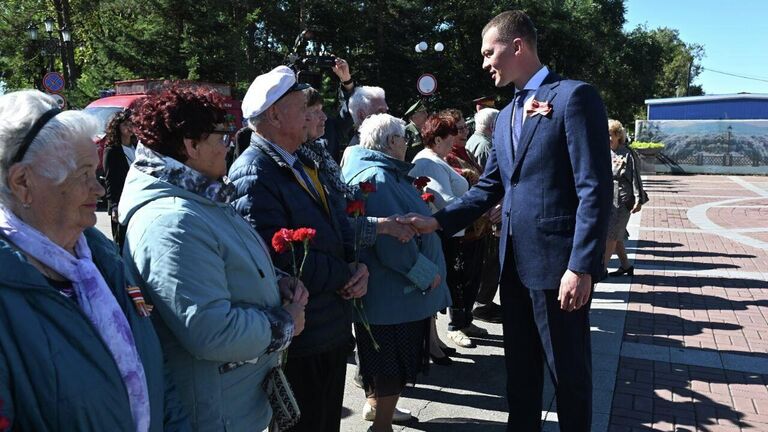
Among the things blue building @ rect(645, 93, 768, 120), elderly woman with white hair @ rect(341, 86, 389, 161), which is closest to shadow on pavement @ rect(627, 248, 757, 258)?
elderly woman with white hair @ rect(341, 86, 389, 161)

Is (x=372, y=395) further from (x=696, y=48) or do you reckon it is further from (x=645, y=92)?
(x=696, y=48)

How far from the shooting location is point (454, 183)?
4641mm

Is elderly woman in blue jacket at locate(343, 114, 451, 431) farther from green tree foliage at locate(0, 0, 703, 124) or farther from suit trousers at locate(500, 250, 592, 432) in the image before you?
green tree foliage at locate(0, 0, 703, 124)

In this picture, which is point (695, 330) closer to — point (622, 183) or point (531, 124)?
point (622, 183)

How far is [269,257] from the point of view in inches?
84.6

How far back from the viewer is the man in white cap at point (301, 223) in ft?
8.05

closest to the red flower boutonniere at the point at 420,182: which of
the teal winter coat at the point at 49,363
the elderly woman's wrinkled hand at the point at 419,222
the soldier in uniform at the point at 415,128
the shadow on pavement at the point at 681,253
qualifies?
the elderly woman's wrinkled hand at the point at 419,222

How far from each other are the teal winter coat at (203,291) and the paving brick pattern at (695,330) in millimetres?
2551

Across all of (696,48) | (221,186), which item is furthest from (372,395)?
(696,48)

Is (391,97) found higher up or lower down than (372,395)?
higher up

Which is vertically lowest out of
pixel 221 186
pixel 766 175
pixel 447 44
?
pixel 766 175

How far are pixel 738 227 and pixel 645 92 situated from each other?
27.9 m

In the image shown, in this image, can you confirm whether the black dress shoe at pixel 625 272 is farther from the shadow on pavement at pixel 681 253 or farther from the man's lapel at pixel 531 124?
the man's lapel at pixel 531 124

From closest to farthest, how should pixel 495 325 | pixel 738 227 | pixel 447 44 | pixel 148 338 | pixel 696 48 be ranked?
1. pixel 148 338
2. pixel 495 325
3. pixel 738 227
4. pixel 447 44
5. pixel 696 48
